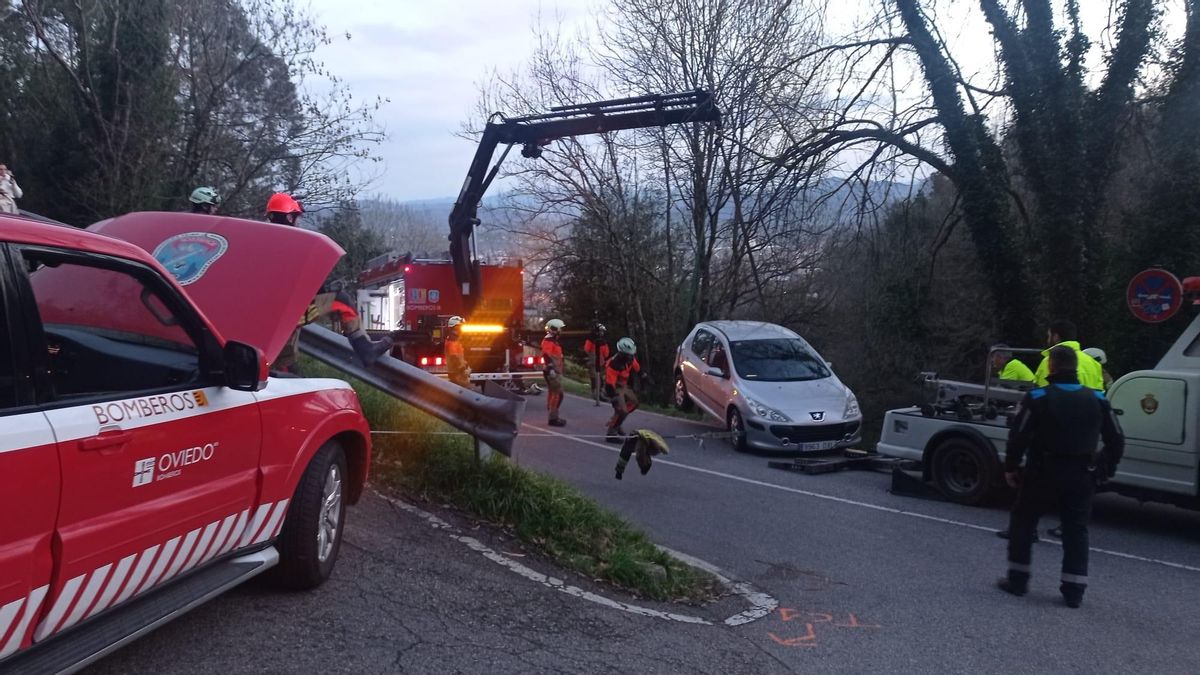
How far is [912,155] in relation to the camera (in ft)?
61.7

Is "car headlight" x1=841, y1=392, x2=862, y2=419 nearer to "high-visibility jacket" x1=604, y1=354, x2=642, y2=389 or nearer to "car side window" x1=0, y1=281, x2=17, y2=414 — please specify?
"high-visibility jacket" x1=604, y1=354, x2=642, y2=389

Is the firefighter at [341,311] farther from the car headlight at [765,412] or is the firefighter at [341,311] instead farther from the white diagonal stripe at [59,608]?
the car headlight at [765,412]

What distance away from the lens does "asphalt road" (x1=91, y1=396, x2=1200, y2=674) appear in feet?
15.8

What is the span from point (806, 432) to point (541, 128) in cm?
676

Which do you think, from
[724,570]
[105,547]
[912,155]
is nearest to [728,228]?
[912,155]

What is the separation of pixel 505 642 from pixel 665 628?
1.05 m

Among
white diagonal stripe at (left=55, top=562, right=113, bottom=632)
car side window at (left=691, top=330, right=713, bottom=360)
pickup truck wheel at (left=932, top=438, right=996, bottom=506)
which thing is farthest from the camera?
car side window at (left=691, top=330, right=713, bottom=360)

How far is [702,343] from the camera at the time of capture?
1719 cm

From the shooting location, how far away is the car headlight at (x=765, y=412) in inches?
547

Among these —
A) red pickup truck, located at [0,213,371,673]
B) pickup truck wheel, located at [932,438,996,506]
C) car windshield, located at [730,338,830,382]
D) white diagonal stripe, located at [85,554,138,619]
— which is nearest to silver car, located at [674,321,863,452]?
car windshield, located at [730,338,830,382]

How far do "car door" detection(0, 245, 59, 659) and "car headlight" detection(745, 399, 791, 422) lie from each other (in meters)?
11.3

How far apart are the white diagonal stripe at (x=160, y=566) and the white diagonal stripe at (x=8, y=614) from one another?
0.78 meters

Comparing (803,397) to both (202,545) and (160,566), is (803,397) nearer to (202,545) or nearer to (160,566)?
(202,545)

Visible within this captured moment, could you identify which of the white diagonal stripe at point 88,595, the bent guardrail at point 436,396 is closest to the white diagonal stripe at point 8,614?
the white diagonal stripe at point 88,595
